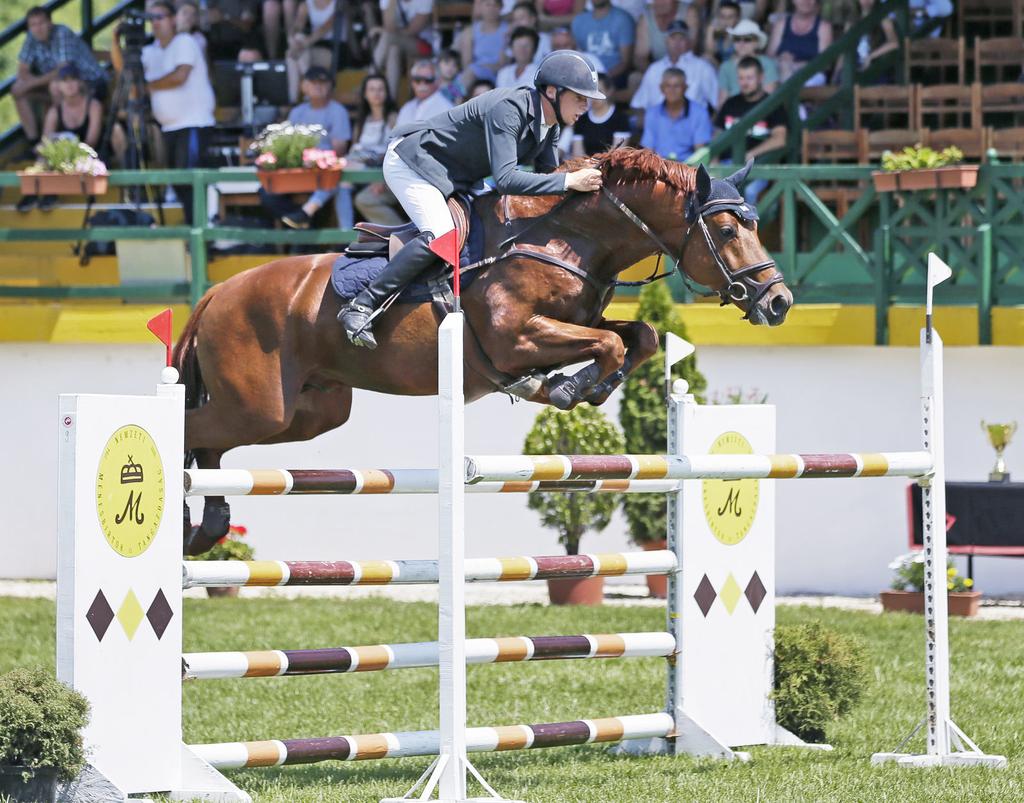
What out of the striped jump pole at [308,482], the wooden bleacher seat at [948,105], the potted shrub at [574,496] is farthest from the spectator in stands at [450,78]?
the striped jump pole at [308,482]

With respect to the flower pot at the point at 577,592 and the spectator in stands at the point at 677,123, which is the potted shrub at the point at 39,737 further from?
the spectator in stands at the point at 677,123

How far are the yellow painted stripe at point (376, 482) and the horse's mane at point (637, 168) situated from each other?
1640mm

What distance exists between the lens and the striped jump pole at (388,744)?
19.7 feet

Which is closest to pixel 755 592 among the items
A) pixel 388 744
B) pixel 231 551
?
pixel 388 744

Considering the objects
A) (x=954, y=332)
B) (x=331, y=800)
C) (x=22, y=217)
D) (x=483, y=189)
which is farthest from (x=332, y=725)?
(x=22, y=217)

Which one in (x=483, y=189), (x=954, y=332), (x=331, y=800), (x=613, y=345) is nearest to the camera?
(x=331, y=800)

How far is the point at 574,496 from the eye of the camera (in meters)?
12.3

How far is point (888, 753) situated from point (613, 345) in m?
1.94

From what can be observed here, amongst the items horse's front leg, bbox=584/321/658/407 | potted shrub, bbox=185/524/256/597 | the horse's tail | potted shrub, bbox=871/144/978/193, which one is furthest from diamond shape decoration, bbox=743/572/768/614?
potted shrub, bbox=185/524/256/597

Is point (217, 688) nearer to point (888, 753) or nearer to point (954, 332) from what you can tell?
point (888, 753)

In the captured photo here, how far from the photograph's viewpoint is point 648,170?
7.18 metres

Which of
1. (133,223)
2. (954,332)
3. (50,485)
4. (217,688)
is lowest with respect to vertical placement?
(217,688)

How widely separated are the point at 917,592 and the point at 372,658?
6.20 m

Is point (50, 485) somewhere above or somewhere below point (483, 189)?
below
